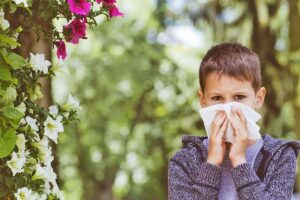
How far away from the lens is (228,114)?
2648mm

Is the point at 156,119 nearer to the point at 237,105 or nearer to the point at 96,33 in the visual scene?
the point at 96,33

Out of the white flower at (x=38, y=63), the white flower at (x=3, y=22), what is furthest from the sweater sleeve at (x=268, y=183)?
the white flower at (x=3, y=22)

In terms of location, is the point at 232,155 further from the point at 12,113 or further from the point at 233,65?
the point at 12,113

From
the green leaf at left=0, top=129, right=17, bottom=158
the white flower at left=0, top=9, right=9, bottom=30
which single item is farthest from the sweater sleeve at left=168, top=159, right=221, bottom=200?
the white flower at left=0, top=9, right=9, bottom=30

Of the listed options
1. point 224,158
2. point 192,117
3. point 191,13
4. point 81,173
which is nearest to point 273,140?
point 224,158

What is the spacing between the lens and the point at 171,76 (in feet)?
57.6

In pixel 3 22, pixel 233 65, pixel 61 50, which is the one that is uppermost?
pixel 61 50

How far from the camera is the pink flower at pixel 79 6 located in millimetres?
2916

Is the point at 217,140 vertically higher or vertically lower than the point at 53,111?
lower

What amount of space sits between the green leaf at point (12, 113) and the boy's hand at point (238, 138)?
2.60 ft

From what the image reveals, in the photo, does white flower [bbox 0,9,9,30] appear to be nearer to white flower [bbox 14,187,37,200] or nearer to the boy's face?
white flower [bbox 14,187,37,200]

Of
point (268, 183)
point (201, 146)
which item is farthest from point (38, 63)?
point (268, 183)

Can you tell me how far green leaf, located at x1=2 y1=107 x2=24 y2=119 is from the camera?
2.66m

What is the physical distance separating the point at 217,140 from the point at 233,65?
33 cm
